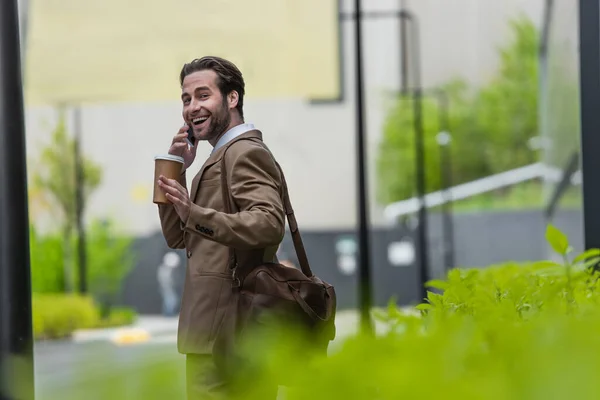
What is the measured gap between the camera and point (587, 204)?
316 cm

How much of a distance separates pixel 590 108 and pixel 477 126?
11996 millimetres

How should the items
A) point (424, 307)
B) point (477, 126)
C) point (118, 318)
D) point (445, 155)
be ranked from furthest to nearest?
A: point (477, 126) < point (445, 155) < point (118, 318) < point (424, 307)

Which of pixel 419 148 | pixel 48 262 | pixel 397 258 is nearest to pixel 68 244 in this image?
pixel 48 262

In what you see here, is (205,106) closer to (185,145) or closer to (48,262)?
(185,145)

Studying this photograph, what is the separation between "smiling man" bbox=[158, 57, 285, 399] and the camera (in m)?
2.02

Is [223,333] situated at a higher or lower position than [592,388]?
lower

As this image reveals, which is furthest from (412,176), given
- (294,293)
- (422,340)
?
(422,340)

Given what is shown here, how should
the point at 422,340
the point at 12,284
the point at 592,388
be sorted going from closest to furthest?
the point at 592,388 < the point at 422,340 < the point at 12,284

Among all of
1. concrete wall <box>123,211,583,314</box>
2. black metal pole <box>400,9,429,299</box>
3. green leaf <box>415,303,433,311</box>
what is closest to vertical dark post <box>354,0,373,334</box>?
green leaf <box>415,303,433,311</box>

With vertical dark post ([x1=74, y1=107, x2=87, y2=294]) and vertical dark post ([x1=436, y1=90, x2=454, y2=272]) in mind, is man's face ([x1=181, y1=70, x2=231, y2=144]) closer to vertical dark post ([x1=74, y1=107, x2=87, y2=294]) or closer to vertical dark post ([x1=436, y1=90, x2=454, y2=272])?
vertical dark post ([x1=436, y1=90, x2=454, y2=272])

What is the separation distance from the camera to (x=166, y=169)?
6.80 feet

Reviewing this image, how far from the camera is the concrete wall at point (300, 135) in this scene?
46.8 ft

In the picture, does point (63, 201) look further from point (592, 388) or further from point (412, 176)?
point (592, 388)

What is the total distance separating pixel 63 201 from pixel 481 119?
5.63 metres
